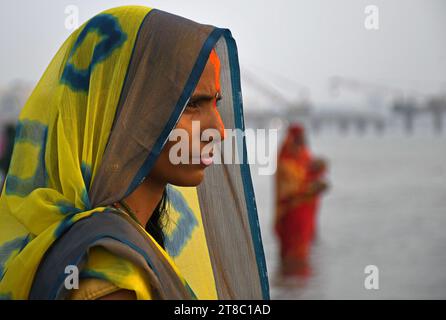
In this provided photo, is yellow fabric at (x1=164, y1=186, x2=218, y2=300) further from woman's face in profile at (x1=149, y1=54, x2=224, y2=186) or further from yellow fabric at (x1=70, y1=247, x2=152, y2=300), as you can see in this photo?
yellow fabric at (x1=70, y1=247, x2=152, y2=300)

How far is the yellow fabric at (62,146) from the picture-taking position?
154 centimetres

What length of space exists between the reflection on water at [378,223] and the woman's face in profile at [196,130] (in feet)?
20.0

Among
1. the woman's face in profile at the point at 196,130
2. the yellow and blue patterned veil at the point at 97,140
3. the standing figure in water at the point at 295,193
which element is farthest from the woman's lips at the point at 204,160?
the standing figure in water at the point at 295,193

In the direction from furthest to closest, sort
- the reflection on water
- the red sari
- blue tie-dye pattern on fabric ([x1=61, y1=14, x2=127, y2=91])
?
→ the reflection on water, the red sari, blue tie-dye pattern on fabric ([x1=61, y1=14, x2=127, y2=91])

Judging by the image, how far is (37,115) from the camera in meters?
1.63

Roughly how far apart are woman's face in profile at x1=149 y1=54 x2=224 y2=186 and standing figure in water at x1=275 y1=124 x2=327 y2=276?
6036 mm

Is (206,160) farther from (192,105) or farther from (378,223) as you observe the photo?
(378,223)

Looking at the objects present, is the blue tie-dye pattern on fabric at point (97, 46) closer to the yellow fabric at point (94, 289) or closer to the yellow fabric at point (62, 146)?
the yellow fabric at point (62, 146)

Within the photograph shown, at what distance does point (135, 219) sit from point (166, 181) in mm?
81

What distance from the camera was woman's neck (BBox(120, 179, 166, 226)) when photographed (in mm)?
1648

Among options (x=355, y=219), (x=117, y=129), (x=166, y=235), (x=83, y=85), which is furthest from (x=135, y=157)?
(x=355, y=219)

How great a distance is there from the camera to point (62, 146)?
1.55 m

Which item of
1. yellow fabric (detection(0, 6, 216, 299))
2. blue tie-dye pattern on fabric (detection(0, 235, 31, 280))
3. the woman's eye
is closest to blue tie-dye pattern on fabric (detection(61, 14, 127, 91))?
yellow fabric (detection(0, 6, 216, 299))
